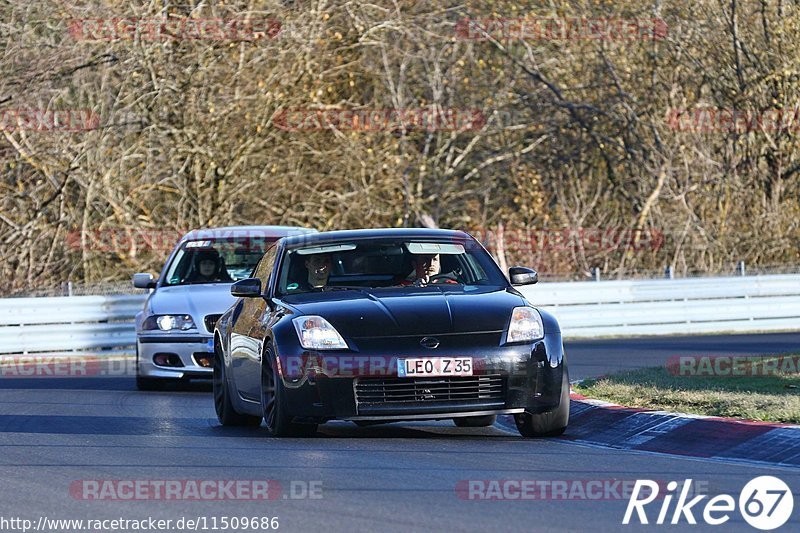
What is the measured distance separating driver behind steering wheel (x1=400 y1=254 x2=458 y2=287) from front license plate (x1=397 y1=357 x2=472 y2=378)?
1311mm

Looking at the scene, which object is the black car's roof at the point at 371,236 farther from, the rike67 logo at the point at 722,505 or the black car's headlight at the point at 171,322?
the black car's headlight at the point at 171,322

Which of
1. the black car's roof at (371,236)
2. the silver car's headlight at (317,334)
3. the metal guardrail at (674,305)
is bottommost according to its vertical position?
the metal guardrail at (674,305)

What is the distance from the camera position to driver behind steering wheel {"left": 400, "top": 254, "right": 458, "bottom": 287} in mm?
11047

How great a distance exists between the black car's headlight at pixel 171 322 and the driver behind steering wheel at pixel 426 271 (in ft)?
16.2

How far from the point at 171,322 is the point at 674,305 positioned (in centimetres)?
1275

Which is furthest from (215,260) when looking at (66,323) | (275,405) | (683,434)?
(683,434)

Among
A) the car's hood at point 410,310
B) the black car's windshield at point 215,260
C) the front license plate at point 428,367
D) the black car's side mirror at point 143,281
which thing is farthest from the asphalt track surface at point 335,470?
the black car's windshield at point 215,260

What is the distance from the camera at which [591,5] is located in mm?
32938

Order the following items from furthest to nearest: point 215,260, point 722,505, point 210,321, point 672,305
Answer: point 672,305
point 215,260
point 210,321
point 722,505

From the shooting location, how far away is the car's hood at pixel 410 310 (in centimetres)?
989

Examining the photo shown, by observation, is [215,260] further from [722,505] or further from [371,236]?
[722,505]

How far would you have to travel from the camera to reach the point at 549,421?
10.3 meters

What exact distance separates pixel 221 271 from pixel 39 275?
13549 mm

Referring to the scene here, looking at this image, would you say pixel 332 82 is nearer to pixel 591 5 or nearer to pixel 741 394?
pixel 591 5
